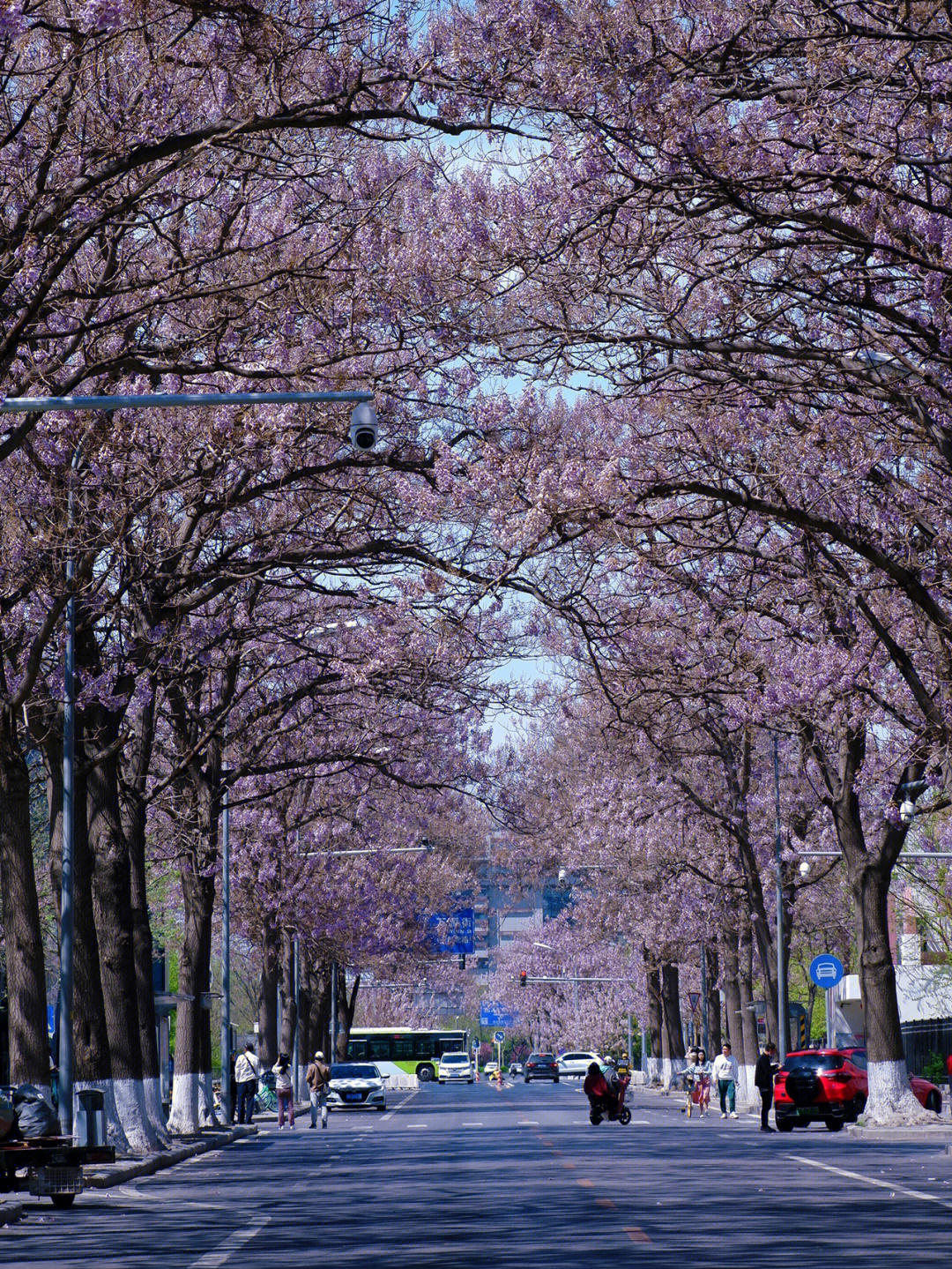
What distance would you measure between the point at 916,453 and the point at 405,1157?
12.9m

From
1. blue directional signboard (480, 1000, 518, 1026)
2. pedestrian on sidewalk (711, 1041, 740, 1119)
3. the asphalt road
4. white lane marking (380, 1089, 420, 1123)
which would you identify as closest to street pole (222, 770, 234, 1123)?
white lane marking (380, 1089, 420, 1123)

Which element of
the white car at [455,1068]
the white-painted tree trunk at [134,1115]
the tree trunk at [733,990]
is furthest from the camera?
the white car at [455,1068]

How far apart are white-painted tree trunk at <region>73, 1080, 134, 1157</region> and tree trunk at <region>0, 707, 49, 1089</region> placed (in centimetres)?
120

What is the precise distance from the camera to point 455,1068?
10512cm

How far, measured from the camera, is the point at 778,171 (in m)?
15.6

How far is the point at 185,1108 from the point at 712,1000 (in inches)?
1328

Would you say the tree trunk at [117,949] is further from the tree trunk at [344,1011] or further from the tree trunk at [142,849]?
the tree trunk at [344,1011]

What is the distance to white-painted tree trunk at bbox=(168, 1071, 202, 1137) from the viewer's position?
36.2m

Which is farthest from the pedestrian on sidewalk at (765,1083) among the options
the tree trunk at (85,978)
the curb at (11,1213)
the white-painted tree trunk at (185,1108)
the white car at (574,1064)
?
the white car at (574,1064)

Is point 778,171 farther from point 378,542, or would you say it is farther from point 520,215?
point 378,542

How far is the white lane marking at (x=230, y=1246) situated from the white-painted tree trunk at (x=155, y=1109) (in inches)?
453

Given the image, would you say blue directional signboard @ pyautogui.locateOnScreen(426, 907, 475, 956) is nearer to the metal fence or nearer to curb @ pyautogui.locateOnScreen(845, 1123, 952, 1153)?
the metal fence

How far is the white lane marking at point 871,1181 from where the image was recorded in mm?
18078

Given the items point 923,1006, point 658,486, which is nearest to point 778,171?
point 658,486
